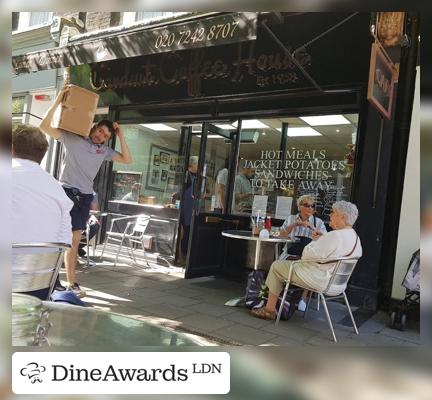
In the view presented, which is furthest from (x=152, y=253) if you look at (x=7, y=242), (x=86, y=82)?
(x=7, y=242)

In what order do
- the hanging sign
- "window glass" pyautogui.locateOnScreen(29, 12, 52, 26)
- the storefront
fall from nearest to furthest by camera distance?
1. the hanging sign
2. the storefront
3. "window glass" pyautogui.locateOnScreen(29, 12, 52, 26)

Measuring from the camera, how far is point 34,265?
1.98m

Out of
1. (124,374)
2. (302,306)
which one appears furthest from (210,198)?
(124,374)

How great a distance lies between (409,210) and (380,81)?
1.64 meters

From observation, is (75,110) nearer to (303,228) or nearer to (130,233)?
(303,228)

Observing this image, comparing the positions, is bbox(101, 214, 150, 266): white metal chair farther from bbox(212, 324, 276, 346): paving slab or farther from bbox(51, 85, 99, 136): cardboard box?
bbox(212, 324, 276, 346): paving slab

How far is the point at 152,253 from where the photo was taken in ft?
24.0

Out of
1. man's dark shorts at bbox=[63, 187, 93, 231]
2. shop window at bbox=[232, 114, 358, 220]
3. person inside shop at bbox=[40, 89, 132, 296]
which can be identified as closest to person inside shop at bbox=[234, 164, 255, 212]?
shop window at bbox=[232, 114, 358, 220]

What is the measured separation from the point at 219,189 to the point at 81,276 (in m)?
2.36

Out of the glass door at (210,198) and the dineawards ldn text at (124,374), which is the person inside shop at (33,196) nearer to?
the dineawards ldn text at (124,374)

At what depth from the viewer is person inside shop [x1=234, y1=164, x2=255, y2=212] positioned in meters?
6.44

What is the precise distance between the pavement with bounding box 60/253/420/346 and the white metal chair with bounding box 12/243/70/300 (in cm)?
149

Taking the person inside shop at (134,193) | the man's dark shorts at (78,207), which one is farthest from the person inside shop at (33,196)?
the person inside shop at (134,193)

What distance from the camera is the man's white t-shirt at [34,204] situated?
2.31 metres
